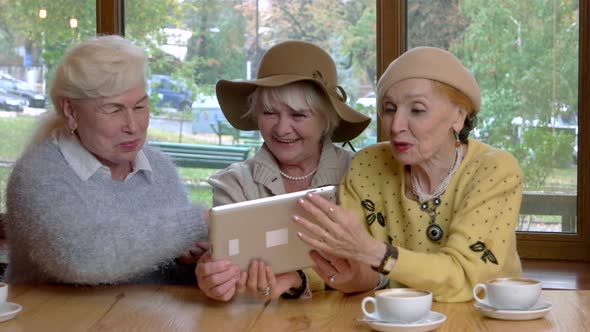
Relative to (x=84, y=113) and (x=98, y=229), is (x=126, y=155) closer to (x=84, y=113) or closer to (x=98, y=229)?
(x=84, y=113)

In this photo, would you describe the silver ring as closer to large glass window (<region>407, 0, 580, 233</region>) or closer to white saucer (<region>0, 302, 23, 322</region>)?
white saucer (<region>0, 302, 23, 322</region>)

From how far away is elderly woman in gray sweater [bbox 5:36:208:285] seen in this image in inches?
91.0

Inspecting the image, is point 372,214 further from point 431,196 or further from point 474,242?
point 474,242

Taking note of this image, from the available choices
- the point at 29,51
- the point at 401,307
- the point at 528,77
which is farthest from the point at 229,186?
the point at 29,51

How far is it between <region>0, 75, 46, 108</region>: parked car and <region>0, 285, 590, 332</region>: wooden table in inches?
147

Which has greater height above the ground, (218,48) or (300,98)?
(218,48)

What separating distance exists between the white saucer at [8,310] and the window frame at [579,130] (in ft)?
10.8

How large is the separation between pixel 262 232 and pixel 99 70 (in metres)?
0.71

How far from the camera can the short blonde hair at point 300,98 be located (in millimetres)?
2756

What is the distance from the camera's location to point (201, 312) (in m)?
2.15

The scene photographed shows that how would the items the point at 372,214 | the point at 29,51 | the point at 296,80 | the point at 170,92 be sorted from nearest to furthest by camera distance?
the point at 372,214 → the point at 296,80 → the point at 170,92 → the point at 29,51

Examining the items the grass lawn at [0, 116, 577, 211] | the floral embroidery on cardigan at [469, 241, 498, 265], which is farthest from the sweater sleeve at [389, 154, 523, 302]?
the grass lawn at [0, 116, 577, 211]

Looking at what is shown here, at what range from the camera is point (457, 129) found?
2.44 m

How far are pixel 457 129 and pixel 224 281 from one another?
0.72 m
